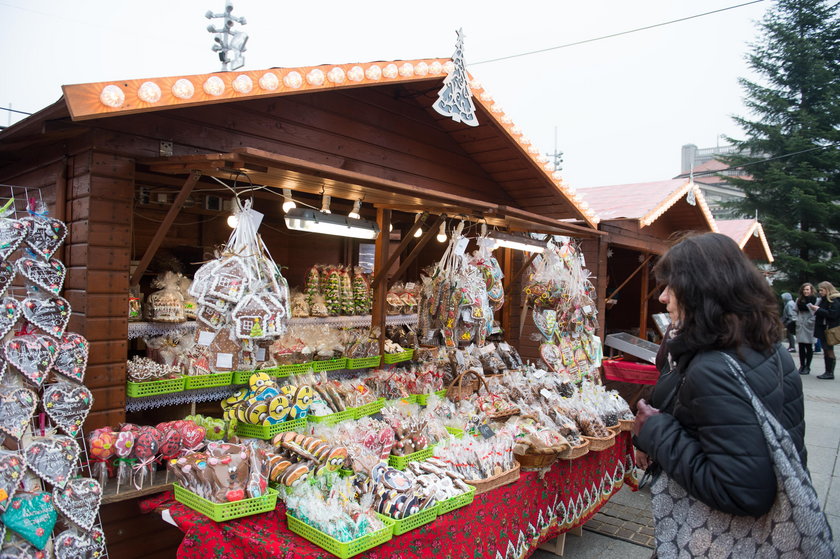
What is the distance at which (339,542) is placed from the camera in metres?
2.38

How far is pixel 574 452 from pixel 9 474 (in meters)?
3.20

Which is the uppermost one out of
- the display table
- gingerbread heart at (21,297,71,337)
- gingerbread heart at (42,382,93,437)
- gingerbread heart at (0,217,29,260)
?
gingerbread heart at (0,217,29,260)

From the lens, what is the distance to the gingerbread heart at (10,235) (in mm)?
2443

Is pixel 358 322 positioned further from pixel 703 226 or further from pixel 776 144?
pixel 776 144

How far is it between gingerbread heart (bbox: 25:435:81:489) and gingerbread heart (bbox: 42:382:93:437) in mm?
72

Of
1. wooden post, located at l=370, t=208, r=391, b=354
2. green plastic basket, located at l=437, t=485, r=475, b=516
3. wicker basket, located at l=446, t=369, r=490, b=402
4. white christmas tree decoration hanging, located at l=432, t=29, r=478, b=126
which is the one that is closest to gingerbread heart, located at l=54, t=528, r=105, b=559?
green plastic basket, located at l=437, t=485, r=475, b=516

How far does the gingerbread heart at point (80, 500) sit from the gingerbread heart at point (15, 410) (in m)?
A: 0.33

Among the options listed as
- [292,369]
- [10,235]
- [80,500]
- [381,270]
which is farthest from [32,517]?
[381,270]

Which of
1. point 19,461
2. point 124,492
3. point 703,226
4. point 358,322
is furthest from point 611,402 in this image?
point 703,226

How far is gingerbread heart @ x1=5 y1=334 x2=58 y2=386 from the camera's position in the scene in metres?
2.45

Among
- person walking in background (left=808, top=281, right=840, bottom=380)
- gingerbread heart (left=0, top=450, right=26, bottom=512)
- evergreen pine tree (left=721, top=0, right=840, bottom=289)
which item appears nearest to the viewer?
gingerbread heart (left=0, top=450, right=26, bottom=512)

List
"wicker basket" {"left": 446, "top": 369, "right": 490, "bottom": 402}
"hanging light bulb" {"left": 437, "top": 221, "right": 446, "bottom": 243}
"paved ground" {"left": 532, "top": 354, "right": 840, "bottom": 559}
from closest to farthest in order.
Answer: "paved ground" {"left": 532, "top": 354, "right": 840, "bottom": 559}
"wicker basket" {"left": 446, "top": 369, "right": 490, "bottom": 402}
"hanging light bulb" {"left": 437, "top": 221, "right": 446, "bottom": 243}

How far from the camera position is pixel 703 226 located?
390 inches

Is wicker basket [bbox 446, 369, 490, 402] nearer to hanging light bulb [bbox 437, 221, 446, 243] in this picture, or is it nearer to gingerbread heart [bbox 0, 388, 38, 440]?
hanging light bulb [bbox 437, 221, 446, 243]
